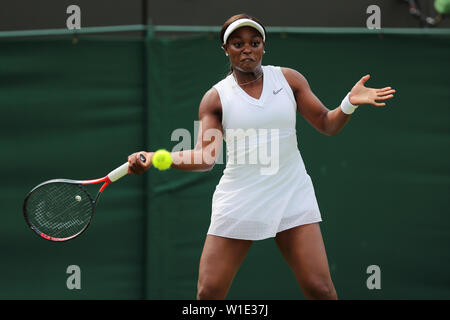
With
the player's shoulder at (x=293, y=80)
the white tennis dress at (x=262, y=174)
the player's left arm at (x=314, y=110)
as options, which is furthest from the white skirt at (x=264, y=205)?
the player's shoulder at (x=293, y=80)

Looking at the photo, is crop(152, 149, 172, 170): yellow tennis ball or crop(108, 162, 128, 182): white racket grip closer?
crop(152, 149, 172, 170): yellow tennis ball

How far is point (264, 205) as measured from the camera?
3896 mm

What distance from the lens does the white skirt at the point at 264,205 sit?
12.7ft

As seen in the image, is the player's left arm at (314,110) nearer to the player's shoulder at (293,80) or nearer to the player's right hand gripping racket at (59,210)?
the player's shoulder at (293,80)

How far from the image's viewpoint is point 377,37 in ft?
18.6

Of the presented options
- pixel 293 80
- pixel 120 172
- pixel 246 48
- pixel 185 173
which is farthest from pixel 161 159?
pixel 185 173

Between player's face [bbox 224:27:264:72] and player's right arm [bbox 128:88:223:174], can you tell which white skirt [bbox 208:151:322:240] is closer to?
player's right arm [bbox 128:88:223:174]

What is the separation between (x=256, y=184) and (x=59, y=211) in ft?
3.75

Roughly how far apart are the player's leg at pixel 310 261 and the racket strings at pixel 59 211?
117 centimetres

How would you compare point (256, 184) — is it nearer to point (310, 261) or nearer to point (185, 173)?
point (310, 261)

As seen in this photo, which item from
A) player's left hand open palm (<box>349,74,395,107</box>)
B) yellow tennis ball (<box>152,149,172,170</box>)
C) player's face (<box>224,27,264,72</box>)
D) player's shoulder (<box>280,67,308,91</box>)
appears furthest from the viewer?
player's shoulder (<box>280,67,308,91</box>)

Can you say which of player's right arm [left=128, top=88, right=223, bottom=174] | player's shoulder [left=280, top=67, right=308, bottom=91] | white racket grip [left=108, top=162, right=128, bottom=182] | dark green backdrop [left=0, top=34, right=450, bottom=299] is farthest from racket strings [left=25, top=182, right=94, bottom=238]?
dark green backdrop [left=0, top=34, right=450, bottom=299]

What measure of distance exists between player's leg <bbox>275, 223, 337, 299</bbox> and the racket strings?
3.84 feet

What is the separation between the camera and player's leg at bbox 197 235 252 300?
12.7 feet
